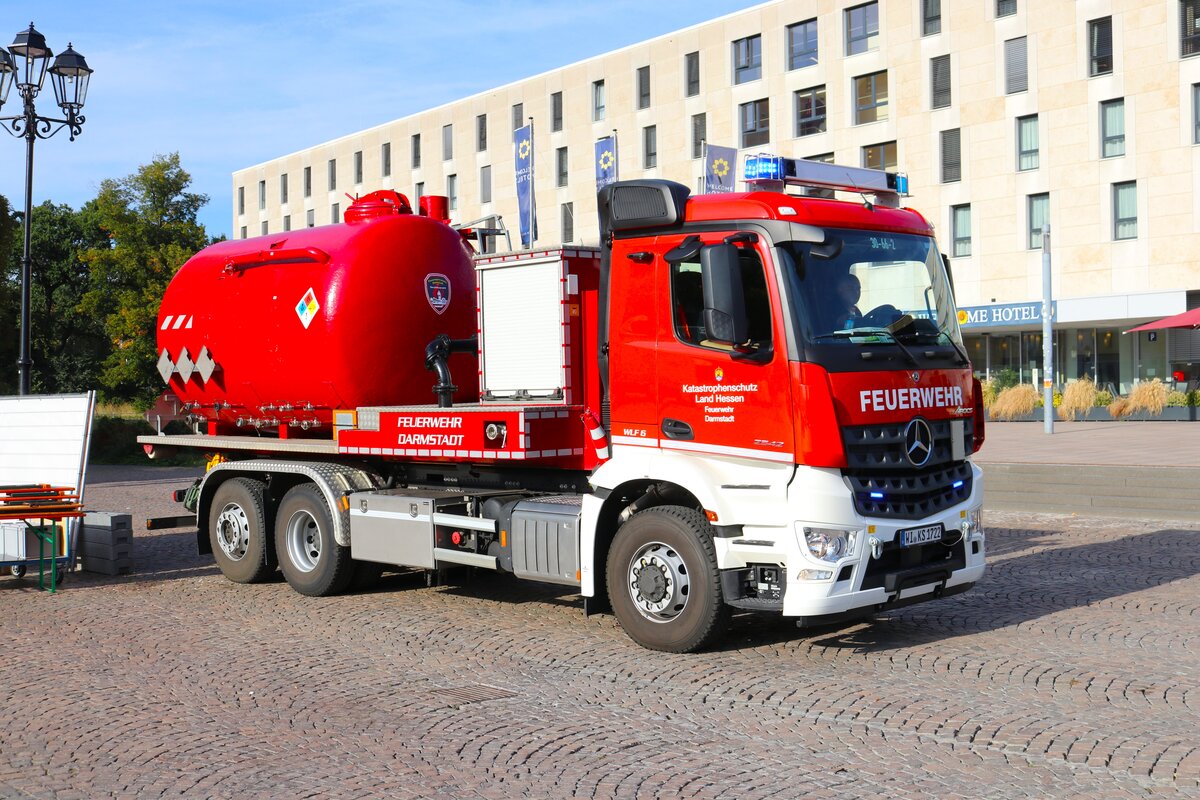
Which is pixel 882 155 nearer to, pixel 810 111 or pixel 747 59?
pixel 810 111

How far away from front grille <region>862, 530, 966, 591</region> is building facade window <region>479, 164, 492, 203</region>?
2198 inches

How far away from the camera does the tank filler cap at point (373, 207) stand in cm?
1086

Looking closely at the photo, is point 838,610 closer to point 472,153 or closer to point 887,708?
point 887,708

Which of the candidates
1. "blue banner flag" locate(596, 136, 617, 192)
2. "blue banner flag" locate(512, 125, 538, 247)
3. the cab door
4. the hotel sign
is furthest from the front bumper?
the hotel sign

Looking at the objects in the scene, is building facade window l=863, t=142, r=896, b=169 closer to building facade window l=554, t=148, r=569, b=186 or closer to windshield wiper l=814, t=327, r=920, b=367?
building facade window l=554, t=148, r=569, b=186

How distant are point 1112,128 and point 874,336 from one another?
127ft

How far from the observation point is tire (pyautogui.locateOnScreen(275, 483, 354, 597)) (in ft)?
33.0

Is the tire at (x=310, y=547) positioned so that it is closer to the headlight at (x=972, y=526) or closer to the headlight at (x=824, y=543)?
the headlight at (x=824, y=543)

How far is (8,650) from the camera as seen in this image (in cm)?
809

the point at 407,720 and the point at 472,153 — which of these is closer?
the point at 407,720

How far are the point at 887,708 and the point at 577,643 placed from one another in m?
2.40

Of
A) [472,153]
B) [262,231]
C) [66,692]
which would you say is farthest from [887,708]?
[262,231]

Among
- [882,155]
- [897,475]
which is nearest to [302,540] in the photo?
[897,475]

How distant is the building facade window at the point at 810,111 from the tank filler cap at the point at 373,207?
40.8 metres
